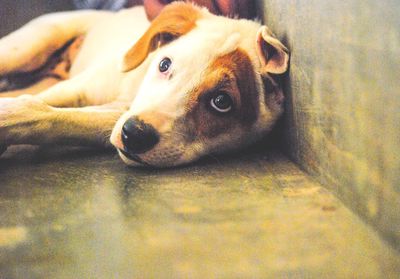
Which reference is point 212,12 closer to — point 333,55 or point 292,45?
point 292,45

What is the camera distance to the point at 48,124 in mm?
1215

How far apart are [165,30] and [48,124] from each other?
16.6 inches

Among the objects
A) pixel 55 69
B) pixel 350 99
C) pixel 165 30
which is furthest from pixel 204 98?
pixel 55 69

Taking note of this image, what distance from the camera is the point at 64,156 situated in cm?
123

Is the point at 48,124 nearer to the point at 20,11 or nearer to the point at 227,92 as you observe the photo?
the point at 227,92

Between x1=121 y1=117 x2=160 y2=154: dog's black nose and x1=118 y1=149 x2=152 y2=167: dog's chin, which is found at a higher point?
x1=121 y1=117 x2=160 y2=154: dog's black nose

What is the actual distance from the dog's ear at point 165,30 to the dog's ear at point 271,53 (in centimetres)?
23

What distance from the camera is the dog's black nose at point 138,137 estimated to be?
1136 millimetres

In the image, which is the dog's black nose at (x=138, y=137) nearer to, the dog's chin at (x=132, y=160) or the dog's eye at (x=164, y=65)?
the dog's chin at (x=132, y=160)

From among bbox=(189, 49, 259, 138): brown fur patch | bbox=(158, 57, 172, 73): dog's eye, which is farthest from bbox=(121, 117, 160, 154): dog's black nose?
bbox=(158, 57, 172, 73): dog's eye

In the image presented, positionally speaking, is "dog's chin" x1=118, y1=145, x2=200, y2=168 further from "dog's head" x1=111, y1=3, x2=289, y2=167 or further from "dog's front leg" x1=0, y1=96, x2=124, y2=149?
"dog's front leg" x1=0, y1=96, x2=124, y2=149

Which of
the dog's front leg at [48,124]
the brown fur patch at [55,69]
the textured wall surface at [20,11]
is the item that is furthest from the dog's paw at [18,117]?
the textured wall surface at [20,11]

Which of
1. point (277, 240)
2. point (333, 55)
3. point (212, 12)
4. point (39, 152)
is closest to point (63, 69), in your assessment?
point (212, 12)

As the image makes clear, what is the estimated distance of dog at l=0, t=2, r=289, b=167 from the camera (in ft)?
3.84
